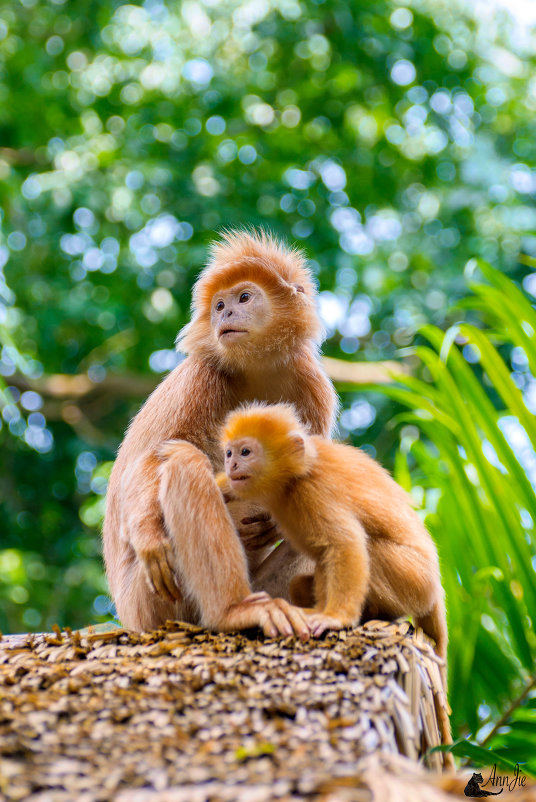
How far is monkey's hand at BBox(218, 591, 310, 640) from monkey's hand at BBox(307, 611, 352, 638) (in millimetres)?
16

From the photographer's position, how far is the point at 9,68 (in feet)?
27.3

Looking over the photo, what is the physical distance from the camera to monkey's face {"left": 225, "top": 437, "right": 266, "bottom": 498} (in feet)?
8.76

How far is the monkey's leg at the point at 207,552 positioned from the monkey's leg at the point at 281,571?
1.26 feet

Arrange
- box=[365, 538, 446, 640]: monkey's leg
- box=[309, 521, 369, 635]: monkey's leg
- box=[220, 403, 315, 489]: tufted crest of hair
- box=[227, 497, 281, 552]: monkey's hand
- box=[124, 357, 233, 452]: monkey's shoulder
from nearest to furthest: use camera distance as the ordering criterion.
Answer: box=[309, 521, 369, 635]: monkey's leg < box=[365, 538, 446, 640]: monkey's leg < box=[220, 403, 315, 489]: tufted crest of hair < box=[124, 357, 233, 452]: monkey's shoulder < box=[227, 497, 281, 552]: monkey's hand

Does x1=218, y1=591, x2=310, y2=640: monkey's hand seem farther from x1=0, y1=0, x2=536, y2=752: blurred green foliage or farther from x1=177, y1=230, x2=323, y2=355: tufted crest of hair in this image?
x1=0, y1=0, x2=536, y2=752: blurred green foliage

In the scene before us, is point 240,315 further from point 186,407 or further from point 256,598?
point 256,598

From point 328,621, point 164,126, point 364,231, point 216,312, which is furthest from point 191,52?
point 328,621

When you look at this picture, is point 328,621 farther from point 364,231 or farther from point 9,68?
→ point 9,68

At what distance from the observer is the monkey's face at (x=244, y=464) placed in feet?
8.76

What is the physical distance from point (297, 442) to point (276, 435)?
Result: 0.08m

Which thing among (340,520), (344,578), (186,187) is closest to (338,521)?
(340,520)
